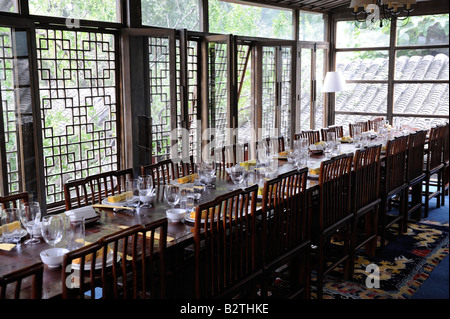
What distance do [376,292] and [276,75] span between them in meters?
3.93

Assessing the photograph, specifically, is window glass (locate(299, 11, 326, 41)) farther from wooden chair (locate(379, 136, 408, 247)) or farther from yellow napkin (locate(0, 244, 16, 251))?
yellow napkin (locate(0, 244, 16, 251))

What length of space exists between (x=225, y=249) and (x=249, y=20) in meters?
4.61

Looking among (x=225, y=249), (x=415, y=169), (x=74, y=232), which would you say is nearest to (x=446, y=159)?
(x=415, y=169)

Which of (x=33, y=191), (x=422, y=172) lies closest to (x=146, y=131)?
(x=33, y=191)

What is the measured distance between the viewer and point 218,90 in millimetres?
5961

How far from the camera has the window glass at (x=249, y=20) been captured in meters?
6.00

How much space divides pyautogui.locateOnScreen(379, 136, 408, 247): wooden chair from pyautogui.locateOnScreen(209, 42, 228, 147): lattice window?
2129 mm

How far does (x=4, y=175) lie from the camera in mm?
4000

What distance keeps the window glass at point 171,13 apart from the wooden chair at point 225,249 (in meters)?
3.10

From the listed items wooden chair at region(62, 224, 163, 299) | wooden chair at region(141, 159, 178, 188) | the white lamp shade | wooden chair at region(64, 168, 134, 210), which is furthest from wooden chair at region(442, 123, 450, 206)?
wooden chair at region(62, 224, 163, 299)

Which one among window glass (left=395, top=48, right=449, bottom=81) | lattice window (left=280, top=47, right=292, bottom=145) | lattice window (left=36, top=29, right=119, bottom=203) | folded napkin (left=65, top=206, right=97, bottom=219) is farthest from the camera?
window glass (left=395, top=48, right=449, bottom=81)

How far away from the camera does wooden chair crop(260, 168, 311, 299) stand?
9.34ft
